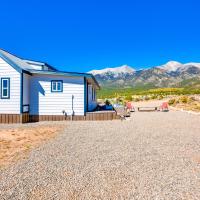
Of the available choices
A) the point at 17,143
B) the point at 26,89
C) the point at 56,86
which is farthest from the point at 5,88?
the point at 17,143

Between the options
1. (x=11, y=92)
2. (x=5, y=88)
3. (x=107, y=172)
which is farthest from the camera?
(x=5, y=88)

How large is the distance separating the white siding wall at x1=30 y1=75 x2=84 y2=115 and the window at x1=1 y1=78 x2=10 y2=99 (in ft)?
5.92

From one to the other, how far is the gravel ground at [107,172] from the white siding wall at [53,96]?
9083mm

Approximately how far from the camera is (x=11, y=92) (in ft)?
63.3

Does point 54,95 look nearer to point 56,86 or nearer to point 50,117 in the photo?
point 56,86

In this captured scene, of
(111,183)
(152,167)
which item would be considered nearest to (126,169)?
(152,167)

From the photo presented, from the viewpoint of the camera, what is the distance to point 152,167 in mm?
7461

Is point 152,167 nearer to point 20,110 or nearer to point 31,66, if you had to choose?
point 20,110

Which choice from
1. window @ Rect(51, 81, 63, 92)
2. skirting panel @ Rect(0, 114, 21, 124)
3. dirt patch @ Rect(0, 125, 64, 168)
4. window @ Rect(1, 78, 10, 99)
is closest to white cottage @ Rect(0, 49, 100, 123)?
window @ Rect(51, 81, 63, 92)

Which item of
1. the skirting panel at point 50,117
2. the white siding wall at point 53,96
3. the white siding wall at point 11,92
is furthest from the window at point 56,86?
the white siding wall at point 11,92

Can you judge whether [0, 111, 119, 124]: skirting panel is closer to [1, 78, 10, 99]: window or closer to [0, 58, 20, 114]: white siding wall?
[0, 58, 20, 114]: white siding wall

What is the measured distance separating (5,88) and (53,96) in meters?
3.47

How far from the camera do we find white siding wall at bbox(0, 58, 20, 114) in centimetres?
1920

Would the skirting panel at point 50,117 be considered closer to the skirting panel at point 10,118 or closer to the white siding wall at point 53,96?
the skirting panel at point 10,118
